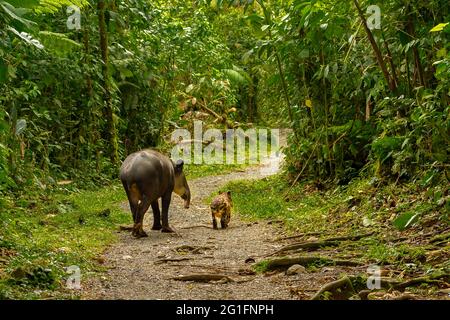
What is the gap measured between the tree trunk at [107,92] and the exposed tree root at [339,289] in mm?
12365

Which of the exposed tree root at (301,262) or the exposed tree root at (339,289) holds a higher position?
the exposed tree root at (301,262)

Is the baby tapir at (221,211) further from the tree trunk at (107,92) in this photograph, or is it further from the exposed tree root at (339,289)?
the tree trunk at (107,92)

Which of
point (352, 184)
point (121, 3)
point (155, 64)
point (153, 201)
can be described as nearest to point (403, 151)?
point (352, 184)

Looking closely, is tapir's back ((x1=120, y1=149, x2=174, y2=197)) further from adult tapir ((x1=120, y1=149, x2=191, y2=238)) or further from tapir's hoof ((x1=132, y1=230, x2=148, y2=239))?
tapir's hoof ((x1=132, y1=230, x2=148, y2=239))

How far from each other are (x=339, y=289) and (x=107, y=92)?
495 inches

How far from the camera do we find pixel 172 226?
12.3 metres

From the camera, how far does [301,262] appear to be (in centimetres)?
758

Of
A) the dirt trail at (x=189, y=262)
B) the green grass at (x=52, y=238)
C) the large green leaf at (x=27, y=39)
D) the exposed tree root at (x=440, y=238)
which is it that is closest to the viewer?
the large green leaf at (x=27, y=39)

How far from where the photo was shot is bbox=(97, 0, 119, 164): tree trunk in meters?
17.4

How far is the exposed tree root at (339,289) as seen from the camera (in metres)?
6.10

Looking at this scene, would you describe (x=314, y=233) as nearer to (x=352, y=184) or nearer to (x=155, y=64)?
(x=352, y=184)

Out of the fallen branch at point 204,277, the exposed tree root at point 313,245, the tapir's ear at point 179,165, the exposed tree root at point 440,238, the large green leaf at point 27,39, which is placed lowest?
the fallen branch at point 204,277

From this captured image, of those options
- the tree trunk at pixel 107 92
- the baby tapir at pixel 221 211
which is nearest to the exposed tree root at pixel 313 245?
the baby tapir at pixel 221 211

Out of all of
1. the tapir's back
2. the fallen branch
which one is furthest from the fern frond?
the fallen branch
